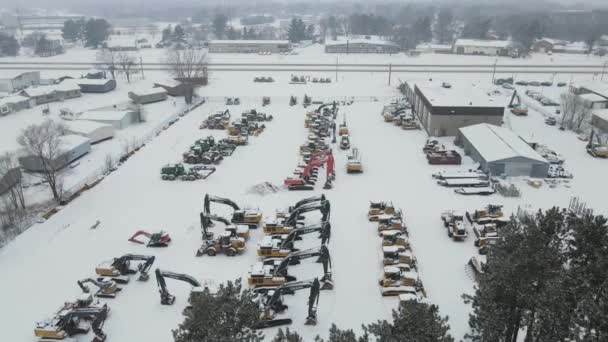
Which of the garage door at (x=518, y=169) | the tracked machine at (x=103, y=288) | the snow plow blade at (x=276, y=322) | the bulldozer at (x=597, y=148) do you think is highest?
the bulldozer at (x=597, y=148)

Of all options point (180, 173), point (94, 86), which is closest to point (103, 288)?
→ point (180, 173)

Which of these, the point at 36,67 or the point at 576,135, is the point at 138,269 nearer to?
the point at 576,135

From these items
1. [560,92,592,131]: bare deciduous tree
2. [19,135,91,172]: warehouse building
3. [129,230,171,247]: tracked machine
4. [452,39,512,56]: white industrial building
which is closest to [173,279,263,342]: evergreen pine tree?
[129,230,171,247]: tracked machine

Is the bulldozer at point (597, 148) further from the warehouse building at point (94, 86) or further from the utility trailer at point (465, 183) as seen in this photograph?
the warehouse building at point (94, 86)

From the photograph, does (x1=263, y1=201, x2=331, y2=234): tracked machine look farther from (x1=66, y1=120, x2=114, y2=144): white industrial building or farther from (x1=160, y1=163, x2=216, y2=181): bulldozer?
(x1=66, y1=120, x2=114, y2=144): white industrial building

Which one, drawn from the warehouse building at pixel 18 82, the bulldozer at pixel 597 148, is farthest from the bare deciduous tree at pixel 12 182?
the bulldozer at pixel 597 148

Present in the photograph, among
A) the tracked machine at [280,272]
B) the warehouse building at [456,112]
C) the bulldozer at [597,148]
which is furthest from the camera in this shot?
the warehouse building at [456,112]

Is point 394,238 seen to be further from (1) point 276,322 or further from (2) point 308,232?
(1) point 276,322
